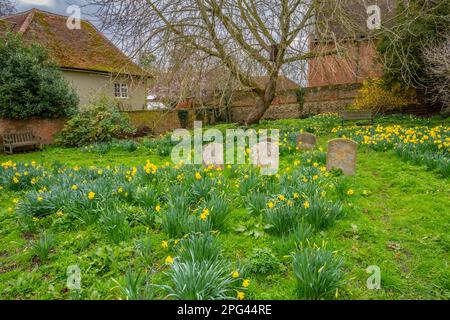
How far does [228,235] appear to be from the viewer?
3.71 meters

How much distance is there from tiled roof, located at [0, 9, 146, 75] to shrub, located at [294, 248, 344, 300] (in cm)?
1807

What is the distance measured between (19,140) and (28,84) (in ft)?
8.90

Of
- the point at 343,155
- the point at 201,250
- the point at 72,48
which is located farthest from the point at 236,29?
the point at 72,48

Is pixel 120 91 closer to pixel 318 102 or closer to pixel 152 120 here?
pixel 152 120

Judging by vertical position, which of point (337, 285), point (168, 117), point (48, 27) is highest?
point (48, 27)

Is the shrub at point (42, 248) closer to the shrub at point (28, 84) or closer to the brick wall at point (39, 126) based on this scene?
the brick wall at point (39, 126)

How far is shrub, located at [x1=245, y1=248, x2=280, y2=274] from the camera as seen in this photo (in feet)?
9.43

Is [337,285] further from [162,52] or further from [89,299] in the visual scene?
[162,52]

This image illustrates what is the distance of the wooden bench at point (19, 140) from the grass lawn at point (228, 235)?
8.72 meters

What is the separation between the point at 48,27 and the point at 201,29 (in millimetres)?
15642

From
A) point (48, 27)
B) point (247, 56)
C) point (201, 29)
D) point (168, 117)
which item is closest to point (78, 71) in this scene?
point (48, 27)

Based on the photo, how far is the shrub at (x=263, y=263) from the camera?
9.43ft

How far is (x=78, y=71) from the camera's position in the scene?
1972 centimetres
